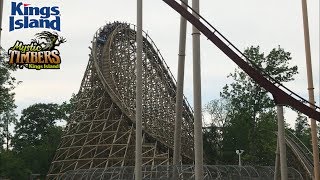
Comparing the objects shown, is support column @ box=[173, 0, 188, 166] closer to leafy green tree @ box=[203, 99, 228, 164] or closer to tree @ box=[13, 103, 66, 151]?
leafy green tree @ box=[203, 99, 228, 164]

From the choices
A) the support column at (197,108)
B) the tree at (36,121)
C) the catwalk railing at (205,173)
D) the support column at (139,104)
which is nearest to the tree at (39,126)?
the tree at (36,121)

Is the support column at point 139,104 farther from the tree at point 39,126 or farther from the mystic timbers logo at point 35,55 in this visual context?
the tree at point 39,126

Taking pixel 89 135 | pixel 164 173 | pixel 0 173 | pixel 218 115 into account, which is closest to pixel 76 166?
pixel 89 135

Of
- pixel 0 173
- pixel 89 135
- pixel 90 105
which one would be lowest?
pixel 0 173

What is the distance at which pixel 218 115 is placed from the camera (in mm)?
60031

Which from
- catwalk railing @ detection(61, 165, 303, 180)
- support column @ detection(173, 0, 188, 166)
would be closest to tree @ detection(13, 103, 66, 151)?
catwalk railing @ detection(61, 165, 303, 180)

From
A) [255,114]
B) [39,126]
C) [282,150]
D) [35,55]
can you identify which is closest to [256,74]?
[282,150]

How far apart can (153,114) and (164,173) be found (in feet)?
61.2

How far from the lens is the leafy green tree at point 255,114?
46688 millimetres

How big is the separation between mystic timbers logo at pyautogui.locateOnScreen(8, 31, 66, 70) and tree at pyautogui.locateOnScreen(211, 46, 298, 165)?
1213 inches

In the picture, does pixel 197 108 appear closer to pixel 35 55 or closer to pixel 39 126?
pixel 35 55

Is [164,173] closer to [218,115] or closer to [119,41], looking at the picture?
[119,41]

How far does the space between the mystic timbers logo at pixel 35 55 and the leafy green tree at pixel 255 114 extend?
3119cm

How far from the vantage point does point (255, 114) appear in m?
49.0
